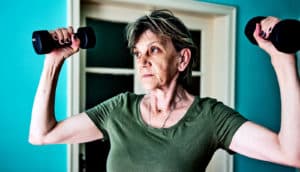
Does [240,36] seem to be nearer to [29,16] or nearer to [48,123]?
[29,16]

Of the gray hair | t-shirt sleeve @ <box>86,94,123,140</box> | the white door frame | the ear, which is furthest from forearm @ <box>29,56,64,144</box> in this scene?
the white door frame

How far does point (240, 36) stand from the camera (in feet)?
8.55

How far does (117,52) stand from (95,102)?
1.09 feet

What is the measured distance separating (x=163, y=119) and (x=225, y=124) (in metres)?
0.18

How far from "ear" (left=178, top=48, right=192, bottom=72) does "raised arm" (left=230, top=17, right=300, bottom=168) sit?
24 cm

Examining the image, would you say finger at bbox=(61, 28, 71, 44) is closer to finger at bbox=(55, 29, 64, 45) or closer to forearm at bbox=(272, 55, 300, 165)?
finger at bbox=(55, 29, 64, 45)

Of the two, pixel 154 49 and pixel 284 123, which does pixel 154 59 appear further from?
pixel 284 123

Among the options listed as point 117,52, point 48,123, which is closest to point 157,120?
point 48,123

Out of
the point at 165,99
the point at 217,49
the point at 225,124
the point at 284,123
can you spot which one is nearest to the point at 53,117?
the point at 165,99

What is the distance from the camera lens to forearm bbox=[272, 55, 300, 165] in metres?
0.88

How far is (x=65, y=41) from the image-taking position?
111 cm

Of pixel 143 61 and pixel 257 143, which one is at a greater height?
pixel 143 61

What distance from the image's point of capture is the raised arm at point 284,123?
0.88 m

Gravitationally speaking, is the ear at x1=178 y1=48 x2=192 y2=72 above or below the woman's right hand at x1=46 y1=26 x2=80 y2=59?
below
